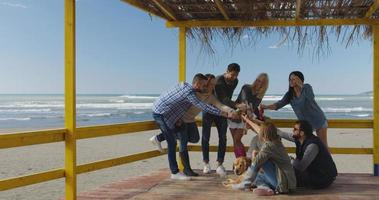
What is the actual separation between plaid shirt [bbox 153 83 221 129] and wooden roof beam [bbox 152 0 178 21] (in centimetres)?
106

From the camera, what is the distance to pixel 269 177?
16.5ft

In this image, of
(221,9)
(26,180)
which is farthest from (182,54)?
(26,180)

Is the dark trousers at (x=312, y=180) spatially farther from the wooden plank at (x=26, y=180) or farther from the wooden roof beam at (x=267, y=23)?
the wooden plank at (x=26, y=180)

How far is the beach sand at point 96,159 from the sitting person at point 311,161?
5378 millimetres

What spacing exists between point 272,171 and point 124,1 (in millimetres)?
2509

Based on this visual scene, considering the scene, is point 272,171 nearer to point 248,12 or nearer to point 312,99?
point 312,99

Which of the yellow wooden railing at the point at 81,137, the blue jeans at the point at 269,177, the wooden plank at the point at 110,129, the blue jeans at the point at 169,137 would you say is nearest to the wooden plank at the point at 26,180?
the yellow wooden railing at the point at 81,137

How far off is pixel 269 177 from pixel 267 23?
2.45 m

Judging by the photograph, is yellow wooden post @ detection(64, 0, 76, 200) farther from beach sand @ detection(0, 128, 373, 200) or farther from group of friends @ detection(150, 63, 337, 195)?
beach sand @ detection(0, 128, 373, 200)

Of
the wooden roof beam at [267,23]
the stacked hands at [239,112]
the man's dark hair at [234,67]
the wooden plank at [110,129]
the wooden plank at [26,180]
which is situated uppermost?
the wooden roof beam at [267,23]

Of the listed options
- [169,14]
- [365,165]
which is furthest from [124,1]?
[365,165]

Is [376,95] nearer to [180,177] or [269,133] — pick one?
[269,133]

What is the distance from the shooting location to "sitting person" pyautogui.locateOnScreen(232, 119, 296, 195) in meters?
4.79

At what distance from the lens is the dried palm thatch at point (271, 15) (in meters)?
5.94
